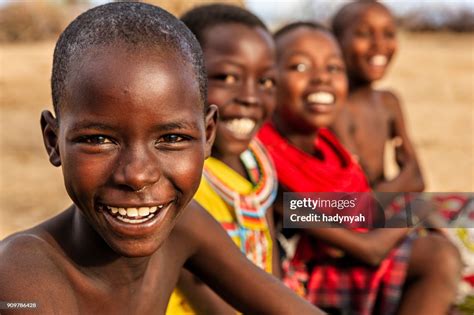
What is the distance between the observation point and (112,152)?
1.20 metres

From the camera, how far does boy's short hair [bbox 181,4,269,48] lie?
2096mm

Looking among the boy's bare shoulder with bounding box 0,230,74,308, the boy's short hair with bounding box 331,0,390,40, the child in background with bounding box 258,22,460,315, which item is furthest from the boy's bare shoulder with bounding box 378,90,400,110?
the boy's bare shoulder with bounding box 0,230,74,308

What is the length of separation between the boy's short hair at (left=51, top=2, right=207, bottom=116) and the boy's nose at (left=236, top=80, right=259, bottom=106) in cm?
71

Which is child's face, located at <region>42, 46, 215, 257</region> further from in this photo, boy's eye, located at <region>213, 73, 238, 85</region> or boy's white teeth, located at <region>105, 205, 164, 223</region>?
boy's eye, located at <region>213, 73, 238, 85</region>

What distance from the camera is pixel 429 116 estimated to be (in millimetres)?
8484

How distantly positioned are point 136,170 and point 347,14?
257cm

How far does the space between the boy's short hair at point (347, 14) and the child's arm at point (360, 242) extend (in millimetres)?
1497

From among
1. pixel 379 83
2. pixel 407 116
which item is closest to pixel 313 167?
pixel 407 116

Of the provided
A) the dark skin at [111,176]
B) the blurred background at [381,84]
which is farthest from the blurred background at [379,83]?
the dark skin at [111,176]

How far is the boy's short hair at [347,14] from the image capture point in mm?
3516

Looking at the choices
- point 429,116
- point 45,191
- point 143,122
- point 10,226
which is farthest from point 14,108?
point 143,122

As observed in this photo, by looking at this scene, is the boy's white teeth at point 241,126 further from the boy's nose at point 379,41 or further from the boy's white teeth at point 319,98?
the boy's nose at point 379,41

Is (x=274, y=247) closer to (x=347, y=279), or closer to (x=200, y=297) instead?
A: (x=347, y=279)

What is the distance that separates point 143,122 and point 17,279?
0.35 meters
